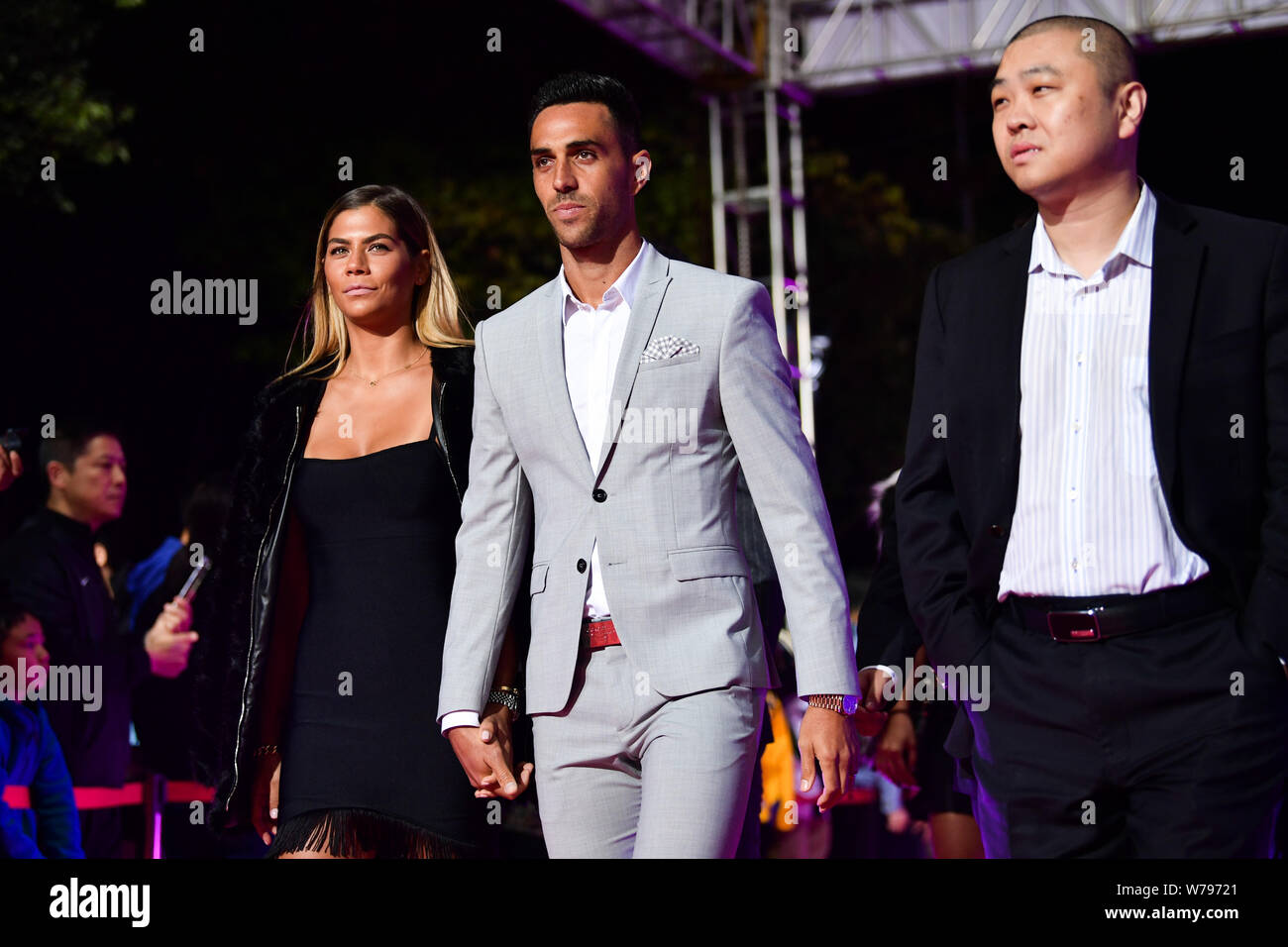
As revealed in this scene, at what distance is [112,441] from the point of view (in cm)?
663

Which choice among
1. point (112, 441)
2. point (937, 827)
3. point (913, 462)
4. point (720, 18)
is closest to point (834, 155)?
point (720, 18)

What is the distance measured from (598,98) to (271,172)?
1038cm

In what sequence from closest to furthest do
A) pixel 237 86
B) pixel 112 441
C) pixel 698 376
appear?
pixel 698 376 < pixel 112 441 < pixel 237 86

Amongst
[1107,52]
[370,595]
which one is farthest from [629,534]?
[1107,52]

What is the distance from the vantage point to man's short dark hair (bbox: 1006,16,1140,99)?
300 centimetres

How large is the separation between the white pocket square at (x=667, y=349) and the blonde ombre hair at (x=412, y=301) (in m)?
0.86

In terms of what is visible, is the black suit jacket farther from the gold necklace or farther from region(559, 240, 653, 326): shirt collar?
the gold necklace

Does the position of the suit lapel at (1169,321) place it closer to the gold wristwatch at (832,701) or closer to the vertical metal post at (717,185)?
the gold wristwatch at (832,701)

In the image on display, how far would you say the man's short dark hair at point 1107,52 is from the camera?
9.84 feet

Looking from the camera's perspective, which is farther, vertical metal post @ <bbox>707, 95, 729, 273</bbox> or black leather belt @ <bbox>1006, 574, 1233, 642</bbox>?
vertical metal post @ <bbox>707, 95, 729, 273</bbox>

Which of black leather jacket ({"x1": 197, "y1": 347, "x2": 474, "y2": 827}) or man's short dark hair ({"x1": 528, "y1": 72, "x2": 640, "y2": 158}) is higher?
man's short dark hair ({"x1": 528, "y1": 72, "x2": 640, "y2": 158})

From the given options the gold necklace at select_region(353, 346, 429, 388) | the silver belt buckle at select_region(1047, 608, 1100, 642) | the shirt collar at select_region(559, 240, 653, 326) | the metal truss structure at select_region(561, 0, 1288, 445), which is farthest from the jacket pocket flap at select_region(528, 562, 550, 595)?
the metal truss structure at select_region(561, 0, 1288, 445)
